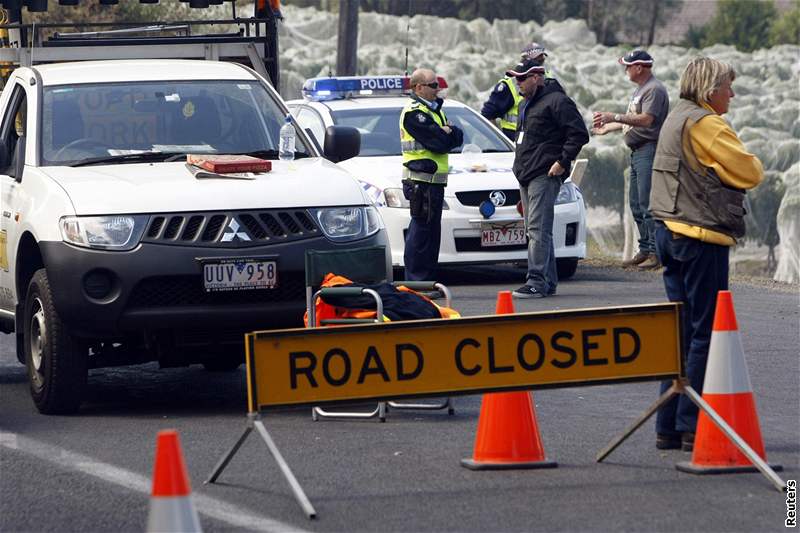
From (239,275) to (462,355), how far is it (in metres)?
1.82

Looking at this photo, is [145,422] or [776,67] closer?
[145,422]

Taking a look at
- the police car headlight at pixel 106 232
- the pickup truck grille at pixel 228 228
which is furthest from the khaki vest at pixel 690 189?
the police car headlight at pixel 106 232

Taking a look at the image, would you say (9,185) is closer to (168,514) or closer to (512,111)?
(168,514)

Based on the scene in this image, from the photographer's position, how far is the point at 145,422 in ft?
27.0

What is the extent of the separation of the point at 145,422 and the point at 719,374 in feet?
9.82

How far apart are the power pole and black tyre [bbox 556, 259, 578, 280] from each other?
8914 mm

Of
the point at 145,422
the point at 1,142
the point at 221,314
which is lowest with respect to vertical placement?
the point at 145,422

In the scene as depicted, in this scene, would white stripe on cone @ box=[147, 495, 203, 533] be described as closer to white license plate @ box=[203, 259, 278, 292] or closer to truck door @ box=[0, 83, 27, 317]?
white license plate @ box=[203, 259, 278, 292]

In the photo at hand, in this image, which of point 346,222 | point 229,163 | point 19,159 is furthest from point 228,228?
point 19,159

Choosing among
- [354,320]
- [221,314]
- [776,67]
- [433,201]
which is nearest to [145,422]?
[221,314]

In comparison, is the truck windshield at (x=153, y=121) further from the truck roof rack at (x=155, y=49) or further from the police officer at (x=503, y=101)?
the police officer at (x=503, y=101)

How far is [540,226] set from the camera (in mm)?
12891

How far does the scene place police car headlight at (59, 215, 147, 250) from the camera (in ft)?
26.5

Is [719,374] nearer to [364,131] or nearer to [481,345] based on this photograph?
[481,345]
